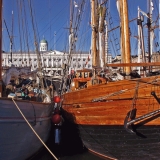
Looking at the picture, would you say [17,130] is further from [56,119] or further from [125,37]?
[56,119]

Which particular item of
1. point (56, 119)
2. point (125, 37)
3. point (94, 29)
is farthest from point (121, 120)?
point (94, 29)

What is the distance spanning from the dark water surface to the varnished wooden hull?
3.52ft

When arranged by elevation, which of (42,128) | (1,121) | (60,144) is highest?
(1,121)

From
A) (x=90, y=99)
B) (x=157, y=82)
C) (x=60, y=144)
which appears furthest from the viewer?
(x=60, y=144)

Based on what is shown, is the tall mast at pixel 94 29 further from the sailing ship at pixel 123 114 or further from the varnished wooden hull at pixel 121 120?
the varnished wooden hull at pixel 121 120

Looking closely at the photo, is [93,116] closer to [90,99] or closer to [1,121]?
[90,99]

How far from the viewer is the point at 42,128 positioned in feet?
41.1

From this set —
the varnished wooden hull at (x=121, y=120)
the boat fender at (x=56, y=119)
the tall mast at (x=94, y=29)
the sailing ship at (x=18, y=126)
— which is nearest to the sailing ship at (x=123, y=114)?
the varnished wooden hull at (x=121, y=120)

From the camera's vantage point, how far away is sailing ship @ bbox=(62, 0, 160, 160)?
882 centimetres

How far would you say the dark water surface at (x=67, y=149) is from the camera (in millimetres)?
11967

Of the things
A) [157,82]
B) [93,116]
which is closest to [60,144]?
[93,116]

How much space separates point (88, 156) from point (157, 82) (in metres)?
4.68

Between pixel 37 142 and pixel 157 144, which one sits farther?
pixel 37 142

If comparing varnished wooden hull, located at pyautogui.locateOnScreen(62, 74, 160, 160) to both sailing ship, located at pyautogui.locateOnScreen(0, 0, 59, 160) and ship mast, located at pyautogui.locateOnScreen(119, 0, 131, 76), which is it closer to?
ship mast, located at pyautogui.locateOnScreen(119, 0, 131, 76)
